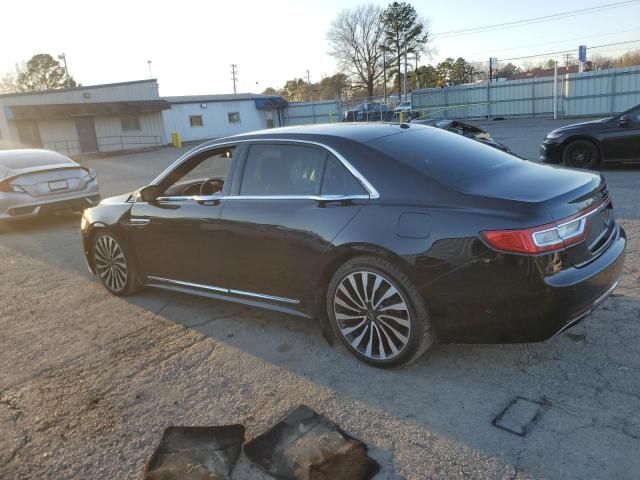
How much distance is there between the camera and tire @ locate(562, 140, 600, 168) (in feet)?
35.3

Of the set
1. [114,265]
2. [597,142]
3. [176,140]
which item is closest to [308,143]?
[114,265]

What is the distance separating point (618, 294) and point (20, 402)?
4.70 m

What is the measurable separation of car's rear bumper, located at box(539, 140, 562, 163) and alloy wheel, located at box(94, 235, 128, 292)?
31.0ft

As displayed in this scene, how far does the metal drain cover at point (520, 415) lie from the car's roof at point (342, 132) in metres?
1.99

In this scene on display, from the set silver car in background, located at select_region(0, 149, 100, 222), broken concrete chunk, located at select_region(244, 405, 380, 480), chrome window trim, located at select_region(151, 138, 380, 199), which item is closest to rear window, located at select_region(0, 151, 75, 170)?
silver car in background, located at select_region(0, 149, 100, 222)

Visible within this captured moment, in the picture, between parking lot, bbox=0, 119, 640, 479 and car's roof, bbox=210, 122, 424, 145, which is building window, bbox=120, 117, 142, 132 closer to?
parking lot, bbox=0, 119, 640, 479

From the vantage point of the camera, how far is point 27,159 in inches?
386

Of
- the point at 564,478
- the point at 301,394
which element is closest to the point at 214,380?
the point at 301,394

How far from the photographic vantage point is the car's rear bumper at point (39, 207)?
29.7 feet

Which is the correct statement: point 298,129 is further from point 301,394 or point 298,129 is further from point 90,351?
point 90,351

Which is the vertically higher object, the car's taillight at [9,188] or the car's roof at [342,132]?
the car's roof at [342,132]

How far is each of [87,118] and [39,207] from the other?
2910 cm

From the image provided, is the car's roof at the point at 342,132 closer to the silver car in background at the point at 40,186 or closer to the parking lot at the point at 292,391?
the parking lot at the point at 292,391

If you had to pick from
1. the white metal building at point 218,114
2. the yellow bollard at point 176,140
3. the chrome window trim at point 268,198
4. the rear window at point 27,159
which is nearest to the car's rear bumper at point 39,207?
the rear window at point 27,159
